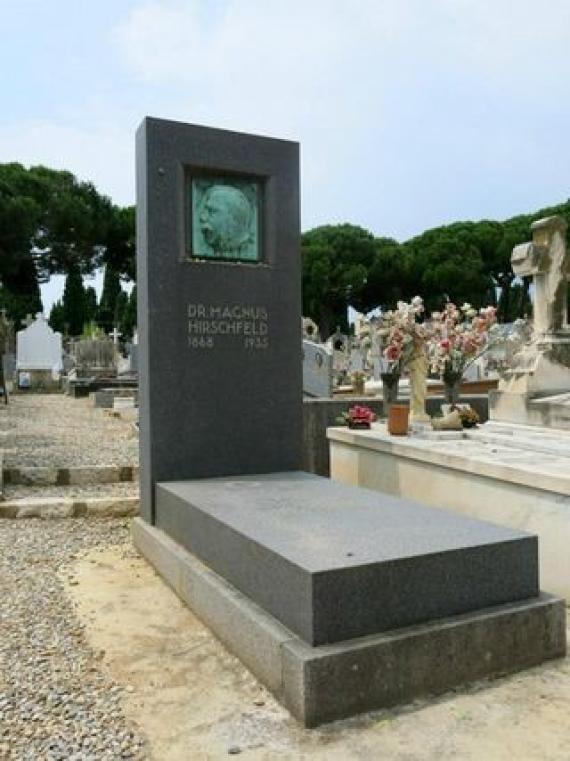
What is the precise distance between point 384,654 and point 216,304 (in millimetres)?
2627

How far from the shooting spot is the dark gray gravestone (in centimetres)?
411

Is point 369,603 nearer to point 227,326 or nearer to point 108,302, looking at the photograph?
point 227,326

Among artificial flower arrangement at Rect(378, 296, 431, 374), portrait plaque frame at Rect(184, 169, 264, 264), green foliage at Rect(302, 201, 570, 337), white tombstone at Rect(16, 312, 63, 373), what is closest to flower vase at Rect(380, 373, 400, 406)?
artificial flower arrangement at Rect(378, 296, 431, 374)

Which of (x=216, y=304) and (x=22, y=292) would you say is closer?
(x=216, y=304)

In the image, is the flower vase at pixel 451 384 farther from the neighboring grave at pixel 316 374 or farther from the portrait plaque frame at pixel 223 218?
the neighboring grave at pixel 316 374

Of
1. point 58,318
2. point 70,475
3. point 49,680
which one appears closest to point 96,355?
point 58,318

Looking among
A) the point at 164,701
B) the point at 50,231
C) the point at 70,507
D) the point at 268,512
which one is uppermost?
the point at 50,231

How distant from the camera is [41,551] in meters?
4.16

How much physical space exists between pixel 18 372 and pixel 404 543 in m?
20.9

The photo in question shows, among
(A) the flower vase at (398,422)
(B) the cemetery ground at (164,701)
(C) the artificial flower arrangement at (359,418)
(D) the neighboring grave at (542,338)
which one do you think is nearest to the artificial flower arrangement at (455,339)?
(D) the neighboring grave at (542,338)

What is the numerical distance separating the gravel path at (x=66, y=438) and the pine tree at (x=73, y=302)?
77.1 feet

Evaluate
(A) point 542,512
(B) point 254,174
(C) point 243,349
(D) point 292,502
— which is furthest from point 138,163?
(A) point 542,512

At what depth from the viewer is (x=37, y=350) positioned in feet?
71.0

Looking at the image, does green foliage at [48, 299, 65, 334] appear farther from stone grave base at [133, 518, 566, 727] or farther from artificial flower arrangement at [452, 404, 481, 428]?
stone grave base at [133, 518, 566, 727]
